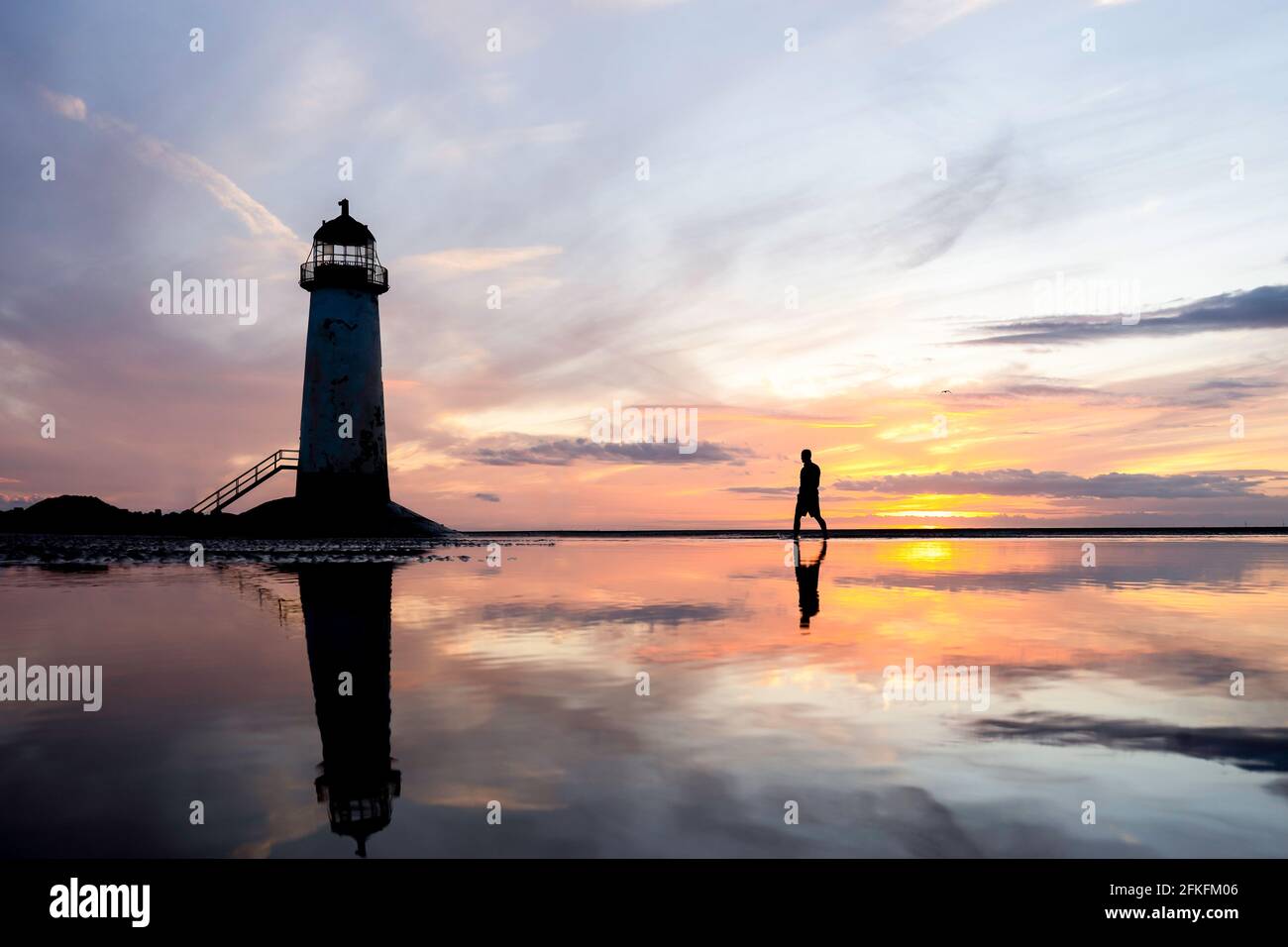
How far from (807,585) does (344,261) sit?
29304 mm

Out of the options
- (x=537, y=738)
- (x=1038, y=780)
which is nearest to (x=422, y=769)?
(x=537, y=738)

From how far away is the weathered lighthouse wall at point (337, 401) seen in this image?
34.2m

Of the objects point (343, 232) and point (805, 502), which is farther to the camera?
point (343, 232)

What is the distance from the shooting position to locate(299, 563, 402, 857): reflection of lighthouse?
119 inches

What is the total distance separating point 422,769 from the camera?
11.4ft

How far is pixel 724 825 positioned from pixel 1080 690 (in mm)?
3396

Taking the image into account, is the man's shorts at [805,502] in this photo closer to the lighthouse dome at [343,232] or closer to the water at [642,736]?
the water at [642,736]

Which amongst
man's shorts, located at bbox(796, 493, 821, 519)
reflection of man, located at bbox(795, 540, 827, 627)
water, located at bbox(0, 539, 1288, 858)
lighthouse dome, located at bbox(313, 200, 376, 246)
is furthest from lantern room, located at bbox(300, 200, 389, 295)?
water, located at bbox(0, 539, 1288, 858)

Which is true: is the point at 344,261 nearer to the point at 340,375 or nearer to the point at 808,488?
the point at 340,375

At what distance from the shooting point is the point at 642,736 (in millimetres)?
4031

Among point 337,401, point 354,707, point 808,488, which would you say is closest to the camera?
point 354,707

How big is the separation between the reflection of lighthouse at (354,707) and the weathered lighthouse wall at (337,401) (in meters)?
25.3

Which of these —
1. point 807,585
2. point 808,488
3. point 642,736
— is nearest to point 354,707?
point 642,736
